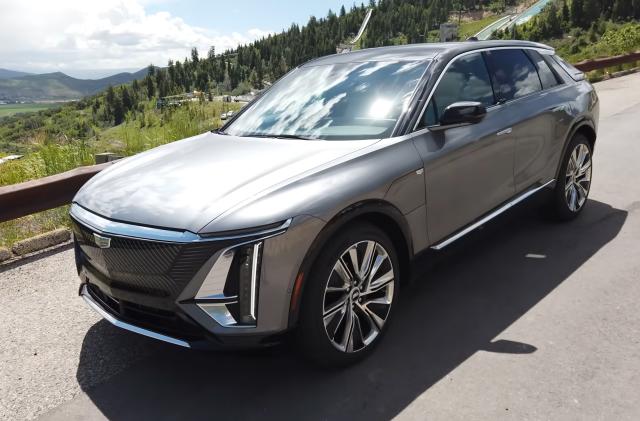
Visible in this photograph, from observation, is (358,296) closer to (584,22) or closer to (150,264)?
(150,264)

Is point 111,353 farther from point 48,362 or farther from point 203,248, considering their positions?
point 203,248

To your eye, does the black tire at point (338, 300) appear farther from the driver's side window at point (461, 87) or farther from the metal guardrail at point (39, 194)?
the metal guardrail at point (39, 194)

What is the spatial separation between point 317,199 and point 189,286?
29.7 inches

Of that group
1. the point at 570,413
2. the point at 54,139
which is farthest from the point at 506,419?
the point at 54,139

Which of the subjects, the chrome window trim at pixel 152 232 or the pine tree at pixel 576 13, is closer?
the chrome window trim at pixel 152 232

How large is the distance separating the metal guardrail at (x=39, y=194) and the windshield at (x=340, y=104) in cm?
196

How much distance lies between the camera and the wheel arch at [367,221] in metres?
2.67

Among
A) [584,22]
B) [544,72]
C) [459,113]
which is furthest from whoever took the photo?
[584,22]

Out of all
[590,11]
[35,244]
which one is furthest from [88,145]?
[590,11]

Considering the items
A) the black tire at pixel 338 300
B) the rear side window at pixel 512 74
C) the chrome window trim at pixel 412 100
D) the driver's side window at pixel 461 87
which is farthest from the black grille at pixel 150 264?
the rear side window at pixel 512 74

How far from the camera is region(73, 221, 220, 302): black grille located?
2514 millimetres

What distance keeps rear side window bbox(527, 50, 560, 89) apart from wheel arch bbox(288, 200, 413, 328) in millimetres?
2544

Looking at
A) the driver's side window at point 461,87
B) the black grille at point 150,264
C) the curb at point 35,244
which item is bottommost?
the curb at point 35,244

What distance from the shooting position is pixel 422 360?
122 inches
